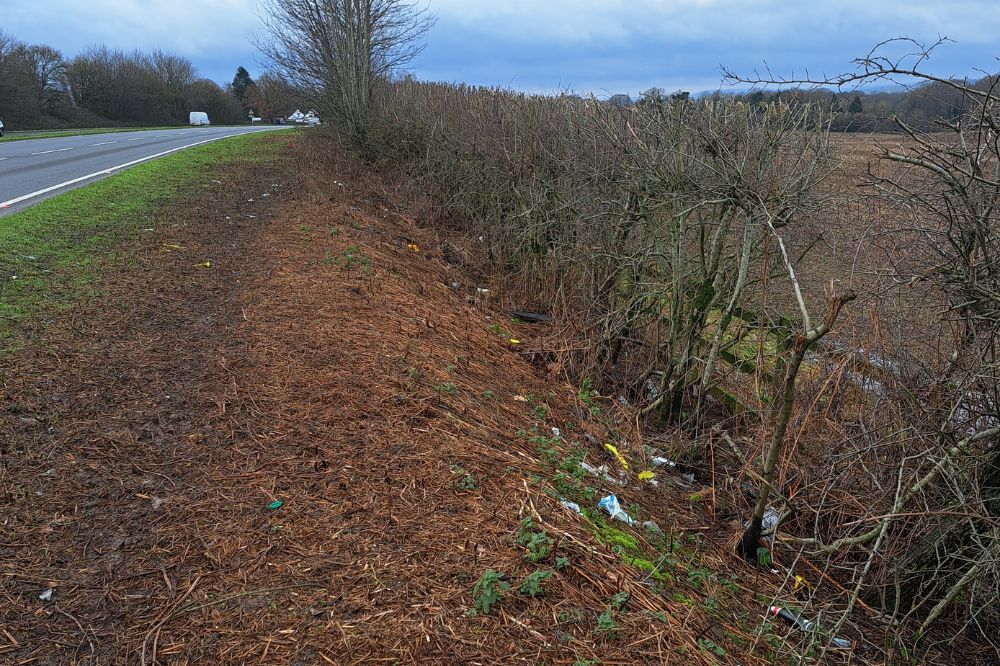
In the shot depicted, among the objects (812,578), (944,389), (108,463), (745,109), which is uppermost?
(745,109)

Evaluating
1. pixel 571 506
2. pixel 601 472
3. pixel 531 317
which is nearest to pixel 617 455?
pixel 601 472

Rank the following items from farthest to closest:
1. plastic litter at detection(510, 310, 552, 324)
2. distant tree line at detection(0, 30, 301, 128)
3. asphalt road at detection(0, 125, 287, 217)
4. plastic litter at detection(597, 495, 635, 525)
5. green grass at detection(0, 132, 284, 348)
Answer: distant tree line at detection(0, 30, 301, 128)
asphalt road at detection(0, 125, 287, 217)
plastic litter at detection(510, 310, 552, 324)
green grass at detection(0, 132, 284, 348)
plastic litter at detection(597, 495, 635, 525)

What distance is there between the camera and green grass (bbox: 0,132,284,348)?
5.52m

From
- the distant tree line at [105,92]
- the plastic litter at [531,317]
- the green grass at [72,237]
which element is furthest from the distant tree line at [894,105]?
the distant tree line at [105,92]

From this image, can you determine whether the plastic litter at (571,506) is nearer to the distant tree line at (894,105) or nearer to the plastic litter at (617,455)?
the plastic litter at (617,455)

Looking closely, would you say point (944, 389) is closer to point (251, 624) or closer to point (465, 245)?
point (251, 624)

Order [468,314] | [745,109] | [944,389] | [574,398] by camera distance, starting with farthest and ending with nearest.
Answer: [468,314]
[574,398]
[745,109]
[944,389]

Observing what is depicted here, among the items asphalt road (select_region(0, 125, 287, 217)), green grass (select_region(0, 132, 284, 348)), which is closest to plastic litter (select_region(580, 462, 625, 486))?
green grass (select_region(0, 132, 284, 348))

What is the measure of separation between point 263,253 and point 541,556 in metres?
6.05

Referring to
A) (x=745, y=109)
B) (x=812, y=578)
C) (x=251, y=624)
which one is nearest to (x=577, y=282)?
(x=745, y=109)

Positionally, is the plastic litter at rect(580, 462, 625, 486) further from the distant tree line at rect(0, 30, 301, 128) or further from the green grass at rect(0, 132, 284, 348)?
the distant tree line at rect(0, 30, 301, 128)

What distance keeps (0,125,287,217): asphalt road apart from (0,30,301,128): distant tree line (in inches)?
399

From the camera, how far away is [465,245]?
1087 cm

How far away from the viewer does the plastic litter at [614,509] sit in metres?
3.93
